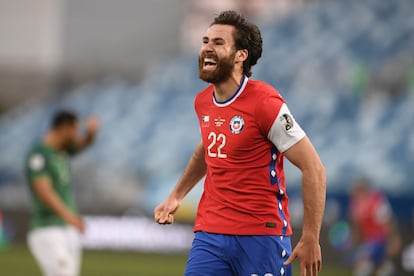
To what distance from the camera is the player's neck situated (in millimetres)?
6023

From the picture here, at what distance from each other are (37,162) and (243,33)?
4376 millimetres

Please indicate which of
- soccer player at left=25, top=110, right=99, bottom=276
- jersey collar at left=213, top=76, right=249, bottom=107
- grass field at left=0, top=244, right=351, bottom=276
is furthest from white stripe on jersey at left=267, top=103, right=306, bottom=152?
grass field at left=0, top=244, right=351, bottom=276

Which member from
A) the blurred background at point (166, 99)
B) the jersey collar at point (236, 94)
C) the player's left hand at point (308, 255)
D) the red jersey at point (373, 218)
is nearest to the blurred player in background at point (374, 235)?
the red jersey at point (373, 218)

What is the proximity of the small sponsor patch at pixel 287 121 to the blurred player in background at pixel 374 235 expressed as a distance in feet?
36.0

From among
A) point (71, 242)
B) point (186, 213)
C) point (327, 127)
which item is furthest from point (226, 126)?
point (327, 127)

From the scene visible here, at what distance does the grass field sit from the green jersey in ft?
19.3

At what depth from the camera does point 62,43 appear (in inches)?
1412

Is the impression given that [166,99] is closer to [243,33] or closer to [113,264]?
[113,264]

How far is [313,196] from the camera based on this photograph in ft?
18.3

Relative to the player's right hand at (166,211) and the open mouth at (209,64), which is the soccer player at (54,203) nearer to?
the player's right hand at (166,211)

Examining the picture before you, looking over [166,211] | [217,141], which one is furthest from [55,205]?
[217,141]

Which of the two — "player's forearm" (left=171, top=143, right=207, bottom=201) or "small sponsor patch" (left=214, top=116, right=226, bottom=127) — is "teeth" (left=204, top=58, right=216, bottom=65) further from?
"player's forearm" (left=171, top=143, right=207, bottom=201)

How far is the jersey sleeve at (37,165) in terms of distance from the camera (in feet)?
32.2

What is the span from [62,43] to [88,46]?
979 mm
